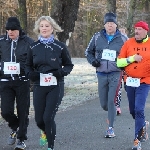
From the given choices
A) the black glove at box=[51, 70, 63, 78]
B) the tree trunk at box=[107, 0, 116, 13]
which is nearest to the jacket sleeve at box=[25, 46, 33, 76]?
the black glove at box=[51, 70, 63, 78]

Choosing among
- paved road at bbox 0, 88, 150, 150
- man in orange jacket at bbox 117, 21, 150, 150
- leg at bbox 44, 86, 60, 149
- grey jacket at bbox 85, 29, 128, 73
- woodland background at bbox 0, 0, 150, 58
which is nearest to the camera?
leg at bbox 44, 86, 60, 149

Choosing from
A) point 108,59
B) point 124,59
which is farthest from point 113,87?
point 124,59

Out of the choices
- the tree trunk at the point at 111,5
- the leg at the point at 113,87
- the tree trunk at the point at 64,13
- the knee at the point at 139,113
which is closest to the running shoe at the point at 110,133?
the leg at the point at 113,87

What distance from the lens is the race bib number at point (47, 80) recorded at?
679 cm

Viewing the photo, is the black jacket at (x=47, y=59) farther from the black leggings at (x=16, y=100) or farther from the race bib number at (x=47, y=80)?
the black leggings at (x=16, y=100)

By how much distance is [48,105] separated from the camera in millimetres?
6770

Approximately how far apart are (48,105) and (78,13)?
1774 inches

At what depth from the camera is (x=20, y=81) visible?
748cm

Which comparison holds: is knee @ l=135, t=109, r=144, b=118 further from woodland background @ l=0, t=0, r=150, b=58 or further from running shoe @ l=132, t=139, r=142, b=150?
woodland background @ l=0, t=0, r=150, b=58

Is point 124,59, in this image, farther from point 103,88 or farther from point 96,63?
point 103,88

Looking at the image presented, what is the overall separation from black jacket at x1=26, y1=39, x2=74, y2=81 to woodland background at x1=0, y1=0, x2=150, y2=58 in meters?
8.42

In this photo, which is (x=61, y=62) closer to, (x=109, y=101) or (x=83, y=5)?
(x=109, y=101)

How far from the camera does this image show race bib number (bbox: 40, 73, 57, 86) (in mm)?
6789

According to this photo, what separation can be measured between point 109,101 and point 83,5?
40.8 meters
